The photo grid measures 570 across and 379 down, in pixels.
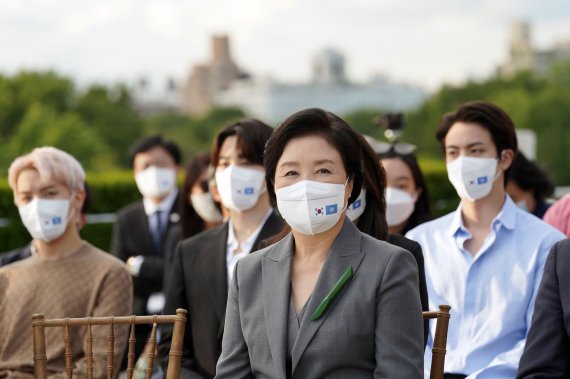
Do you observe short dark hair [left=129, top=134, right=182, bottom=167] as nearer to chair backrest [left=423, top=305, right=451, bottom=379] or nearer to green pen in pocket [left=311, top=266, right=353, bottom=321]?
chair backrest [left=423, top=305, right=451, bottom=379]

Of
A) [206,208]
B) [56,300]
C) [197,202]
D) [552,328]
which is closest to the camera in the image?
[552,328]

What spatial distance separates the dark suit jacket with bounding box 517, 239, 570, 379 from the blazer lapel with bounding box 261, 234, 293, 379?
39.6 inches

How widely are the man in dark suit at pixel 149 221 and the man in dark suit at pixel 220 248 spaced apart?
222cm

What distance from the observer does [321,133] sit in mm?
3541

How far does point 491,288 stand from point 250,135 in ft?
4.35

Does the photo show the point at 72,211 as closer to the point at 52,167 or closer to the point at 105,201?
the point at 52,167

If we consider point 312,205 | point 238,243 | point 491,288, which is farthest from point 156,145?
point 312,205

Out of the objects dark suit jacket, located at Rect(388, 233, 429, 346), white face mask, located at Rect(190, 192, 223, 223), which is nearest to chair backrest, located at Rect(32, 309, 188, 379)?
dark suit jacket, located at Rect(388, 233, 429, 346)

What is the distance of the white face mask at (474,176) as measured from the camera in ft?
16.4

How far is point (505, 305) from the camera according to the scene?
4668 mm

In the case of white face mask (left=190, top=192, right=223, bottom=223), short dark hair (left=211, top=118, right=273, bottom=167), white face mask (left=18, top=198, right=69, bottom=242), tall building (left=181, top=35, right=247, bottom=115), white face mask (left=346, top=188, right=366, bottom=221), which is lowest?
white face mask (left=190, top=192, right=223, bottom=223)

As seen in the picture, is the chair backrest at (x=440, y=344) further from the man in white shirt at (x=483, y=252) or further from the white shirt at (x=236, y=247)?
the white shirt at (x=236, y=247)

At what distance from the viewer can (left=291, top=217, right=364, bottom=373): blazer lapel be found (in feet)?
11.1

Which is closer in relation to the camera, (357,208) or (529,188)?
(357,208)
